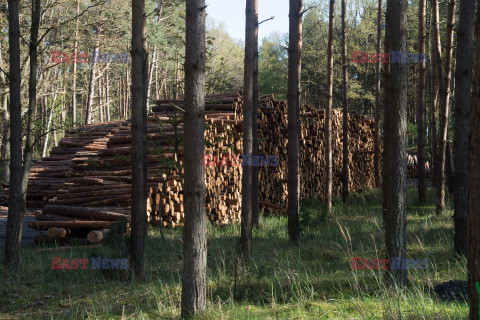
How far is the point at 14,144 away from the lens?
20.2 ft

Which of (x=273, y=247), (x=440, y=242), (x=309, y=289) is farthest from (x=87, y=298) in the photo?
(x=440, y=242)

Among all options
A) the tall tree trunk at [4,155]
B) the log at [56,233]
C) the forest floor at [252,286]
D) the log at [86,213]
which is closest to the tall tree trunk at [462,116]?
the forest floor at [252,286]

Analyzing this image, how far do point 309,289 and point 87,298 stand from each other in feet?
8.48

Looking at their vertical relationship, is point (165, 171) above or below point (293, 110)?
below

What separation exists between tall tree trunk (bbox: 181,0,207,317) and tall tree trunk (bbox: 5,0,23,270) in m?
3.04

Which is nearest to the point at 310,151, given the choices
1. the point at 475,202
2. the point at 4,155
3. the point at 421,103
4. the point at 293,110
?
the point at 421,103

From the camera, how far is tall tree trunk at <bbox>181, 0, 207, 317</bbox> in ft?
14.5

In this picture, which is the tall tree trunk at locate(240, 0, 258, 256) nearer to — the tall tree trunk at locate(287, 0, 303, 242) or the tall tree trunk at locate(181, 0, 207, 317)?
the tall tree trunk at locate(287, 0, 303, 242)

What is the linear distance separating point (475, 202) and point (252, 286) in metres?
3.41

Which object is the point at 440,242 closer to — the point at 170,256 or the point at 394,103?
the point at 394,103

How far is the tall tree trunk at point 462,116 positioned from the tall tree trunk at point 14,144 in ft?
21.4

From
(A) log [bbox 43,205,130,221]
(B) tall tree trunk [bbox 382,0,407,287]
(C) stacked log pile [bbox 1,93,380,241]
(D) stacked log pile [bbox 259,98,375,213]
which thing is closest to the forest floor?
(B) tall tree trunk [bbox 382,0,407,287]

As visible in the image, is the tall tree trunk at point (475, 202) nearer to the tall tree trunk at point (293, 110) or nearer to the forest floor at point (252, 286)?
the forest floor at point (252, 286)

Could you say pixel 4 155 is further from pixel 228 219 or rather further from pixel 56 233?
pixel 228 219
